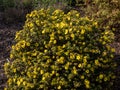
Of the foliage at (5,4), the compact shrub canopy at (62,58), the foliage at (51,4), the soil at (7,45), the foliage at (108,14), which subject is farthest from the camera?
the foliage at (5,4)

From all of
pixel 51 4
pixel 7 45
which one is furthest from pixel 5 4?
pixel 7 45

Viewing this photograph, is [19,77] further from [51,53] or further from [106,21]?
[106,21]

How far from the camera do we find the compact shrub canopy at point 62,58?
4842mm

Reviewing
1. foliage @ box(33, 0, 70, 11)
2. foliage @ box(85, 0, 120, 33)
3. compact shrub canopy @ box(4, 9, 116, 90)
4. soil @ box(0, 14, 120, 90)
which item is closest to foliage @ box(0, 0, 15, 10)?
foliage @ box(33, 0, 70, 11)

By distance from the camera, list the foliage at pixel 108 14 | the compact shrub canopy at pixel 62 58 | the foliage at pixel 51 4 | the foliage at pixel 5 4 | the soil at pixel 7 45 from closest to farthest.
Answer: the compact shrub canopy at pixel 62 58 < the soil at pixel 7 45 < the foliage at pixel 108 14 < the foliage at pixel 51 4 < the foliage at pixel 5 4

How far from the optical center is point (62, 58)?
4.85 m

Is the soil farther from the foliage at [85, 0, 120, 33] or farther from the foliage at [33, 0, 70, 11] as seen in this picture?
the foliage at [33, 0, 70, 11]

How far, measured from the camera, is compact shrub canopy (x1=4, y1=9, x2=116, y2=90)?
4842 mm

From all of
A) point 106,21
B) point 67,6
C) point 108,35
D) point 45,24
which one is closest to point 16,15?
point 67,6

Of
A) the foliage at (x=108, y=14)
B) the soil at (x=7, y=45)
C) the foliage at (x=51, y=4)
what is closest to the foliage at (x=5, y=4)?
the foliage at (x=51, y=4)

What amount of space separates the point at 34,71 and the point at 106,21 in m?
2.62

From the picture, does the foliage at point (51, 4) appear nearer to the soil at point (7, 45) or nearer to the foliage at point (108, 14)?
the soil at point (7, 45)

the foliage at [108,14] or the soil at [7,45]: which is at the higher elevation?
the foliage at [108,14]

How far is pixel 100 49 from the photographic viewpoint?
16.8 ft
